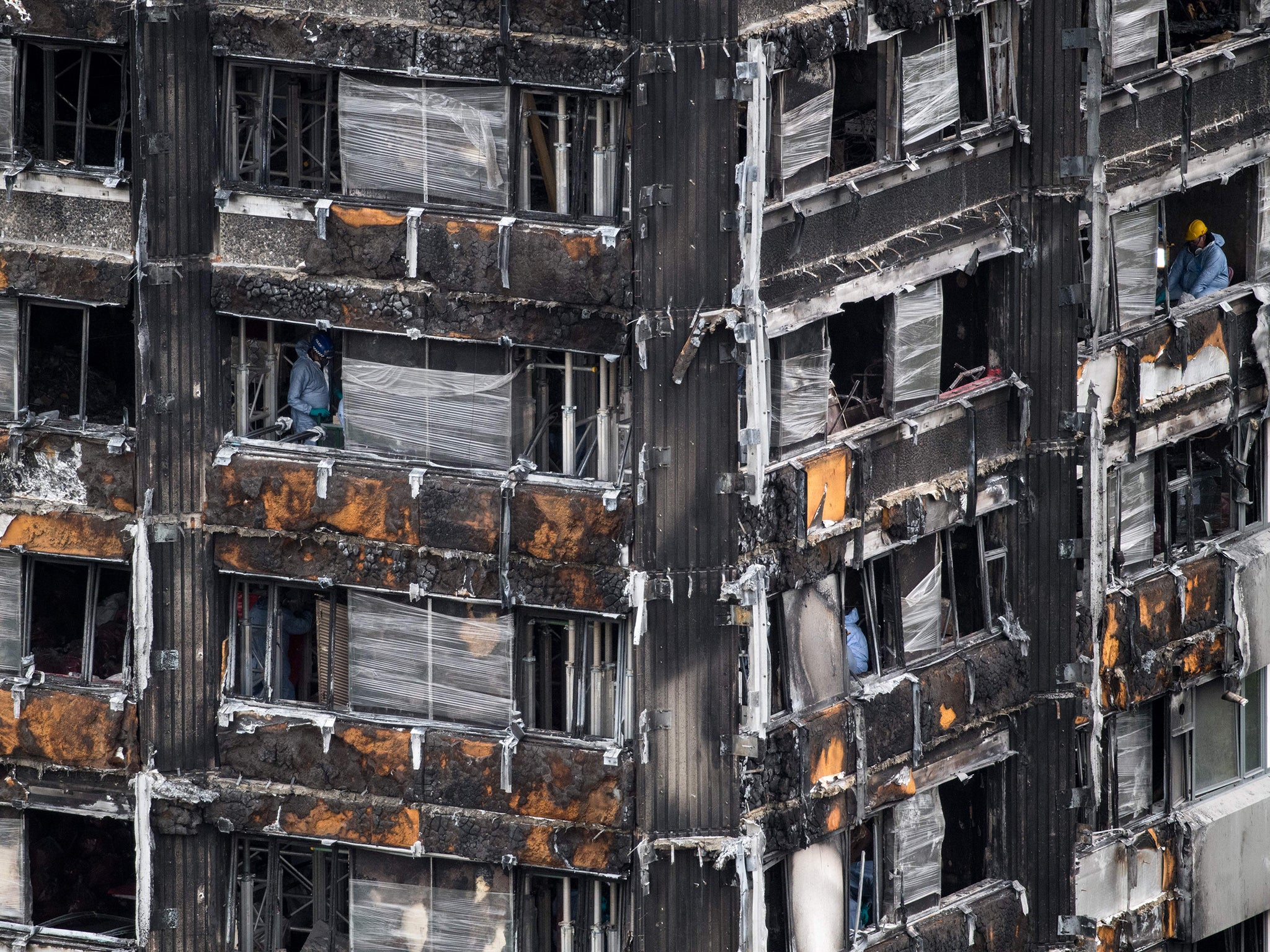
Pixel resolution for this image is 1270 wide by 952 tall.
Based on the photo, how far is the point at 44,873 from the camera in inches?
1747

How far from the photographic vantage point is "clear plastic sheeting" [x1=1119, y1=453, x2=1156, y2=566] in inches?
1852

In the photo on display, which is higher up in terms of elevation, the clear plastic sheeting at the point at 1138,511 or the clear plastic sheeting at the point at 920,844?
the clear plastic sheeting at the point at 1138,511

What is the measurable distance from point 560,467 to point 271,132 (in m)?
6.71

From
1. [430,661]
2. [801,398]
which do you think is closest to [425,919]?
[430,661]

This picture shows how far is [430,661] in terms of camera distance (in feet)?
136

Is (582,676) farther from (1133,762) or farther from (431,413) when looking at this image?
(1133,762)

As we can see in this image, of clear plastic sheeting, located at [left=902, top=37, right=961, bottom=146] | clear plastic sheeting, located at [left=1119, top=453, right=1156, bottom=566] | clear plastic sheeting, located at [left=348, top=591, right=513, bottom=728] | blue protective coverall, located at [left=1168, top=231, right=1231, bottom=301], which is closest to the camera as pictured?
clear plastic sheeting, located at [left=348, top=591, right=513, bottom=728]

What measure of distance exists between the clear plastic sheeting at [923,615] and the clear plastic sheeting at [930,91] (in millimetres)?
7126

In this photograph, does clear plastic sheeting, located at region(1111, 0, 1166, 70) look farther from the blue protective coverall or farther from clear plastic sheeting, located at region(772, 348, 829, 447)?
clear plastic sheeting, located at region(772, 348, 829, 447)

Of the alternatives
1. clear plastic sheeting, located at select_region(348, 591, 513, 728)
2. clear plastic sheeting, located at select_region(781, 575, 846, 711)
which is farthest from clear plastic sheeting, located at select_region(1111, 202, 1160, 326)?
clear plastic sheeting, located at select_region(348, 591, 513, 728)

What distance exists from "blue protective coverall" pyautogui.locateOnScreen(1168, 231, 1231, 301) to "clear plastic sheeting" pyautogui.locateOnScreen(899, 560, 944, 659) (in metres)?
7.65

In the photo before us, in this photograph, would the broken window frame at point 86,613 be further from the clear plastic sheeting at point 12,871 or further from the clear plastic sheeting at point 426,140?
the clear plastic sheeting at point 426,140

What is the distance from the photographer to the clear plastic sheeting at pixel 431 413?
40.8 m

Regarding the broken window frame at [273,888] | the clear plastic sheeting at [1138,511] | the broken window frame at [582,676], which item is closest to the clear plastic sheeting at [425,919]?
the broken window frame at [273,888]
